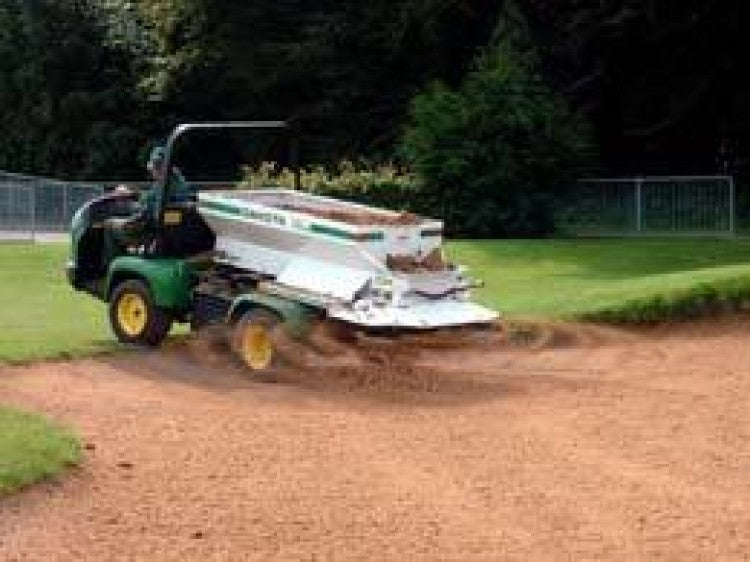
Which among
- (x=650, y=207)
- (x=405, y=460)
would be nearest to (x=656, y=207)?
(x=650, y=207)

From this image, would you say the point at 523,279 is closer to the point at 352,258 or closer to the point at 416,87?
the point at 352,258

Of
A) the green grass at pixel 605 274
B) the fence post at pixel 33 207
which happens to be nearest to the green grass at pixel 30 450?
the green grass at pixel 605 274

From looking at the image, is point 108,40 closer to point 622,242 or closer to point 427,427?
point 622,242

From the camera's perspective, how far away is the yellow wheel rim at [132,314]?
1523 cm

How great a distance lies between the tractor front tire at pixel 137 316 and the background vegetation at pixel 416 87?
674 inches

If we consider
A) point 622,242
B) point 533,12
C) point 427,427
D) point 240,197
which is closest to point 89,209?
point 240,197

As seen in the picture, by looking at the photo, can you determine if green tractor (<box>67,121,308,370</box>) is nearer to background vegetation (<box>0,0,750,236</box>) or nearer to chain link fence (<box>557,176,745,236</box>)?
background vegetation (<box>0,0,750,236</box>)

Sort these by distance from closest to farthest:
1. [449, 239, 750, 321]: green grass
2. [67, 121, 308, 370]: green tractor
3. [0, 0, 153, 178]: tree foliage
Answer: [67, 121, 308, 370]: green tractor, [449, 239, 750, 321]: green grass, [0, 0, 153, 178]: tree foliage

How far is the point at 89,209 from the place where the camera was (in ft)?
52.3

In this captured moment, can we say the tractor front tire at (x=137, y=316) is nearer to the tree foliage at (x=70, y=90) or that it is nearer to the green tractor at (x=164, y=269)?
the green tractor at (x=164, y=269)

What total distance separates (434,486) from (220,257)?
19.1 feet

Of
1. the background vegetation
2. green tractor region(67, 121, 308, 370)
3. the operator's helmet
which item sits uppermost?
the background vegetation

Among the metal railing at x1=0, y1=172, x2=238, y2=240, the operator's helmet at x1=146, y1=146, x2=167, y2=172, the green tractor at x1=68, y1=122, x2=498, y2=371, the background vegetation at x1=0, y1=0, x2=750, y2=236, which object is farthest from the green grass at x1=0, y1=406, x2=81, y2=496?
the metal railing at x1=0, y1=172, x2=238, y2=240

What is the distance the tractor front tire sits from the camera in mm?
15117
